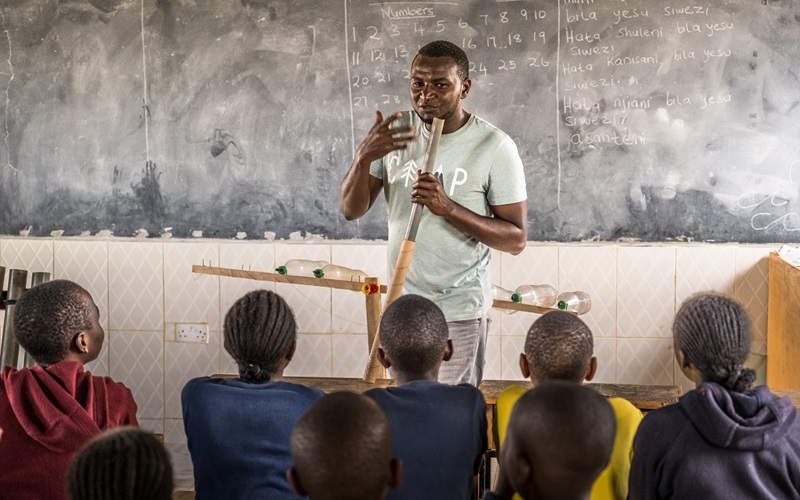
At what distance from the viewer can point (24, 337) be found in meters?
2.05

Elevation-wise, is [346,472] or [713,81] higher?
[713,81]

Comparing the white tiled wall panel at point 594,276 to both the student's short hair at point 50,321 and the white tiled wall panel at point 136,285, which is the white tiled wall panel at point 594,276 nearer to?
the white tiled wall panel at point 136,285

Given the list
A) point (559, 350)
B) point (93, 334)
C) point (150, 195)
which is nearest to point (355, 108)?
point (150, 195)

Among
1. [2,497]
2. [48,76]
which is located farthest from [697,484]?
[48,76]

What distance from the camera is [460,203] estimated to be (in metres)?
2.56

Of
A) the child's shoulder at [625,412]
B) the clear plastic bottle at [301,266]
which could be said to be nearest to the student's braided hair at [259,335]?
the child's shoulder at [625,412]

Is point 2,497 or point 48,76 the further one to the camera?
point 48,76

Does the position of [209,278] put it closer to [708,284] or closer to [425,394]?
[708,284]

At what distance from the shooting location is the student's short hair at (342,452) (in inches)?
53.8

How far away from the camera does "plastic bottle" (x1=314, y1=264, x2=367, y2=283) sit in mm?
3617

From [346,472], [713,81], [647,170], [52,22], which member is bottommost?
[346,472]

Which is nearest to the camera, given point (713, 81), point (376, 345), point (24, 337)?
point (24, 337)

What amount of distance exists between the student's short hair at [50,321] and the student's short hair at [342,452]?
87 centimetres

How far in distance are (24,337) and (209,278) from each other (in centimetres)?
228
